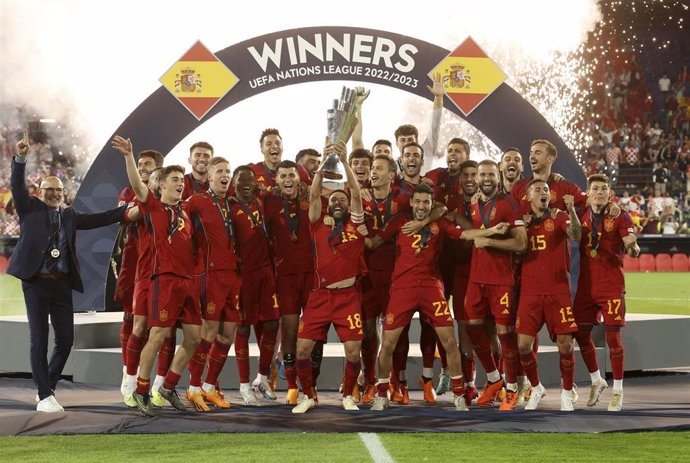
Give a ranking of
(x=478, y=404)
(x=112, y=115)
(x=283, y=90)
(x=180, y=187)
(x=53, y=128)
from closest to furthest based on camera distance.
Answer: (x=180, y=187)
(x=478, y=404)
(x=283, y=90)
(x=112, y=115)
(x=53, y=128)

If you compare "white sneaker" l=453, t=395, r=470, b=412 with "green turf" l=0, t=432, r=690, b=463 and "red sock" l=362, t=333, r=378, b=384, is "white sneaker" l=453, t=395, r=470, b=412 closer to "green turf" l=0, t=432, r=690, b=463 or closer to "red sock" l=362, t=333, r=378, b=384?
"red sock" l=362, t=333, r=378, b=384

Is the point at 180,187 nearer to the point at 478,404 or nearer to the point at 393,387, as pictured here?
the point at 393,387

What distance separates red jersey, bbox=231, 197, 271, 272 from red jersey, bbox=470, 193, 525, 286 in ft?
5.00

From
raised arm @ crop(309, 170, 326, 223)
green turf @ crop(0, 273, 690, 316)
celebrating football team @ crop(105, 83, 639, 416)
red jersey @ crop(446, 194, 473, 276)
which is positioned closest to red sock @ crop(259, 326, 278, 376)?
celebrating football team @ crop(105, 83, 639, 416)

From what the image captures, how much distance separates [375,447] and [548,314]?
2021 millimetres

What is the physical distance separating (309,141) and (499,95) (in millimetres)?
2780

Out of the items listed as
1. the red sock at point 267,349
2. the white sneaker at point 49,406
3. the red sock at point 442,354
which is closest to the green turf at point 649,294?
the red sock at point 442,354

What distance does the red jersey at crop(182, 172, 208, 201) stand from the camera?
810cm

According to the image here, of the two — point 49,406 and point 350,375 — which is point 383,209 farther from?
point 49,406

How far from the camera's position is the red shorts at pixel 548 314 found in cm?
737

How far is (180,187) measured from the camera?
7.21m

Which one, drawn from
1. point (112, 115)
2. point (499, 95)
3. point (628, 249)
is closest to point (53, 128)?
point (112, 115)

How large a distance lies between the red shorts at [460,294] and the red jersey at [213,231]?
170 centimetres

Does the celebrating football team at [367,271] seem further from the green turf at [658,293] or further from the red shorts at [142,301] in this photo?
the green turf at [658,293]
